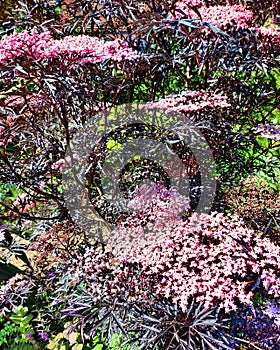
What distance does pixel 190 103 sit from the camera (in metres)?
1.43

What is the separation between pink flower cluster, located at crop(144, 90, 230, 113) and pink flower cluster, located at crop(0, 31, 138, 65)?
0.20 meters

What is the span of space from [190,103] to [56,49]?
479 mm

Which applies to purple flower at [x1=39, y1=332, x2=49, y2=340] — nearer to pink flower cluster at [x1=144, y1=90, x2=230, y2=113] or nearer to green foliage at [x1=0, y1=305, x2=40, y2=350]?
green foliage at [x1=0, y1=305, x2=40, y2=350]

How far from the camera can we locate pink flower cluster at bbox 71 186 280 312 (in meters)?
1.24

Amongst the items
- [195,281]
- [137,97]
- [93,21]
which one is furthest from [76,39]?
[195,281]

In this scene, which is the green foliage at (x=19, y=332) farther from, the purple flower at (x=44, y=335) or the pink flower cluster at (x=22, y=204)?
the pink flower cluster at (x=22, y=204)

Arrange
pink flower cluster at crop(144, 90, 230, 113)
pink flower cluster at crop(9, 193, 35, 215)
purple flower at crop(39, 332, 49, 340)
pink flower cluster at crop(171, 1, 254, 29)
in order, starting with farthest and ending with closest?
1. purple flower at crop(39, 332, 49, 340)
2. pink flower cluster at crop(9, 193, 35, 215)
3. pink flower cluster at crop(171, 1, 254, 29)
4. pink flower cluster at crop(144, 90, 230, 113)

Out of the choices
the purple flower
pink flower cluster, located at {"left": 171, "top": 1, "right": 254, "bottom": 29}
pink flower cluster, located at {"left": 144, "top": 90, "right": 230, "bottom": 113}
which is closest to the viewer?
pink flower cluster, located at {"left": 144, "top": 90, "right": 230, "bottom": 113}

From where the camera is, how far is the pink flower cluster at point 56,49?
132 centimetres

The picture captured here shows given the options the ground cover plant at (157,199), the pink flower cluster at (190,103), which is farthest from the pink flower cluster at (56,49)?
the pink flower cluster at (190,103)

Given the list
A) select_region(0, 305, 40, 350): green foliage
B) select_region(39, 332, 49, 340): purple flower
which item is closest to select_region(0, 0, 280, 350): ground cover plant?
select_region(39, 332, 49, 340): purple flower

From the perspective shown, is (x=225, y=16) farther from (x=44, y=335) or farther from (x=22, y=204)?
(x=44, y=335)

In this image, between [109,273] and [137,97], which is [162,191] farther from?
[137,97]

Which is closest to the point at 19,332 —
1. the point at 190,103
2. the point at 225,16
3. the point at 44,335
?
the point at 44,335
